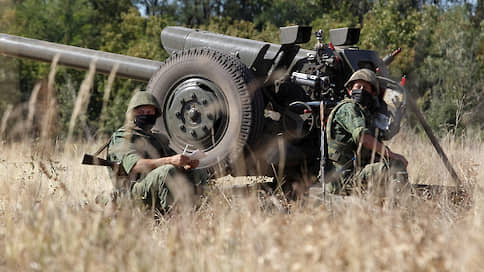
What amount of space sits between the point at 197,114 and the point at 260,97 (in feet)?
1.98

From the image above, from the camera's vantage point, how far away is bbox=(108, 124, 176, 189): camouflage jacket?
16.4 feet

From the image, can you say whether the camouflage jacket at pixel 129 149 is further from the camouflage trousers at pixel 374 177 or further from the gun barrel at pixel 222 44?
the camouflage trousers at pixel 374 177

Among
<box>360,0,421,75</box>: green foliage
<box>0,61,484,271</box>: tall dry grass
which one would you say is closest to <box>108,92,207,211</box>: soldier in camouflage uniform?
<box>0,61,484,271</box>: tall dry grass

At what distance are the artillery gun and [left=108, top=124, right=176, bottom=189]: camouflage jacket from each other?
0.55 metres

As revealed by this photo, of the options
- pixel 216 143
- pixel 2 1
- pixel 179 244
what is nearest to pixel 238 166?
pixel 216 143

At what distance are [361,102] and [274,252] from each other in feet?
8.35

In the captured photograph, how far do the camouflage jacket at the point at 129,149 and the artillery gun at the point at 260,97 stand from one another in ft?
1.82

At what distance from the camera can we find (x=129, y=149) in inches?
197

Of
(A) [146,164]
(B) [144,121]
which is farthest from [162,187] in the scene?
(B) [144,121]

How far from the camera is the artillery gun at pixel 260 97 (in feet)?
18.0

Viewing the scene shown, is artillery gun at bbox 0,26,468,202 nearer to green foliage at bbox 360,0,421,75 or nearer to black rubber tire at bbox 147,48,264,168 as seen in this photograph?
black rubber tire at bbox 147,48,264,168

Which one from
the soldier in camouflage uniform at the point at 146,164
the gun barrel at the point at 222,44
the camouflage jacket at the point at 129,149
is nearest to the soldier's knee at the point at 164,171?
the soldier in camouflage uniform at the point at 146,164

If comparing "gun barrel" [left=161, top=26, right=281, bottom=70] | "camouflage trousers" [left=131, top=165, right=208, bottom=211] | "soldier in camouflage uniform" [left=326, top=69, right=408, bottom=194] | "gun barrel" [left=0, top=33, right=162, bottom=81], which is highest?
"gun barrel" [left=161, top=26, right=281, bottom=70]

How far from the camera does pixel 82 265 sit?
10.1ft
